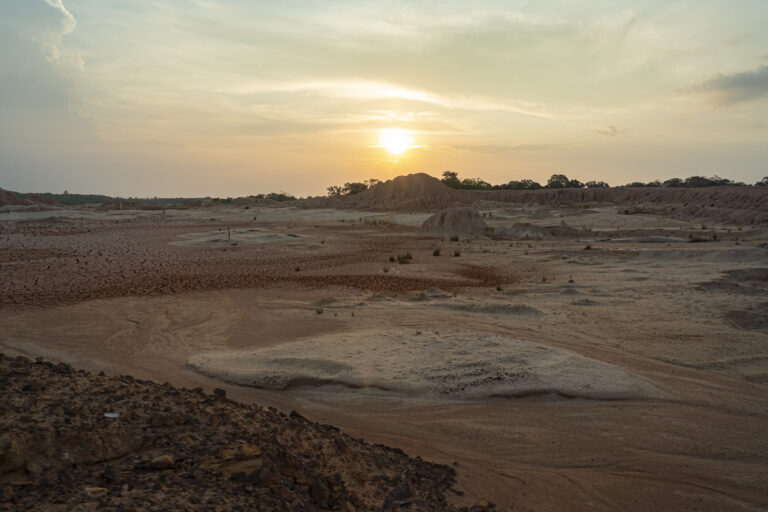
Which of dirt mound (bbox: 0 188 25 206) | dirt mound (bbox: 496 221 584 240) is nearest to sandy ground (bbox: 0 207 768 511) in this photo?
dirt mound (bbox: 496 221 584 240)

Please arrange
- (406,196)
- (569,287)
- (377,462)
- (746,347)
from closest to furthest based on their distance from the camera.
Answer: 1. (377,462)
2. (746,347)
3. (569,287)
4. (406,196)

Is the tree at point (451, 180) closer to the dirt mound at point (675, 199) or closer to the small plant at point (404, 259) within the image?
the dirt mound at point (675, 199)

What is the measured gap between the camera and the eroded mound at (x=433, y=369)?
7047 millimetres

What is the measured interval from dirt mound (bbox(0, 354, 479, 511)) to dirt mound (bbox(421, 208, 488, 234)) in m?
28.6

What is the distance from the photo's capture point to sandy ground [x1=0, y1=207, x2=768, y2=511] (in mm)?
5383

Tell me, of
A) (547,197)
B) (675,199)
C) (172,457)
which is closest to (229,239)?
(172,457)

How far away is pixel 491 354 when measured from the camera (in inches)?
316

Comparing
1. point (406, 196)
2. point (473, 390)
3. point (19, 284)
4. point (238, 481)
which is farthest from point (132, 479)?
point (406, 196)

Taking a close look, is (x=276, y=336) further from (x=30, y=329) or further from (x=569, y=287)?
(x=569, y=287)

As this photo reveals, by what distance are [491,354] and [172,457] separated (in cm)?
518

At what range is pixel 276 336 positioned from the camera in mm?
9695

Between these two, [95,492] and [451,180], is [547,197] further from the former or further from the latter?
[95,492]

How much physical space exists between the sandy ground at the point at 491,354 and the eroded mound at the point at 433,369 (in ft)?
0.10

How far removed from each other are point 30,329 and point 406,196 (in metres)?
56.5
